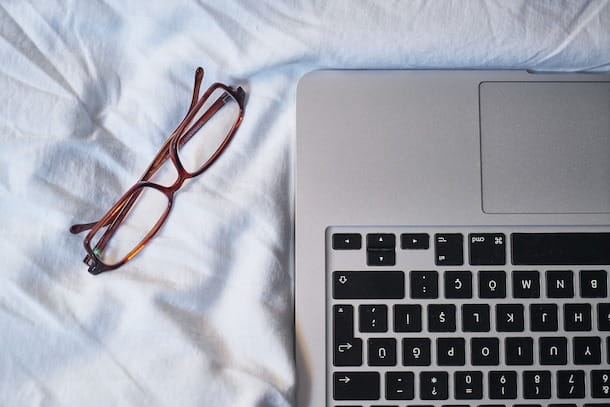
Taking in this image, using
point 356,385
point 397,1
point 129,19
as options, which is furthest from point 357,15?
point 356,385

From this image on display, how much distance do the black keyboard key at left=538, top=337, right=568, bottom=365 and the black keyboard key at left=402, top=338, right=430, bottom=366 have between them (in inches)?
3.5

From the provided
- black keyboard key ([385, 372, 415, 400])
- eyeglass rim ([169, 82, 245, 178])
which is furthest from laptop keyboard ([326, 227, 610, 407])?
eyeglass rim ([169, 82, 245, 178])

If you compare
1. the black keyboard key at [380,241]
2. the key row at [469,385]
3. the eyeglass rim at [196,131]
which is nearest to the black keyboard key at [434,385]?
the key row at [469,385]

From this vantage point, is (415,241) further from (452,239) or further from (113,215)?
(113,215)

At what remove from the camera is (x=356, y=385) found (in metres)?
0.53

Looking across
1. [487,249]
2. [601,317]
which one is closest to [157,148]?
[487,249]

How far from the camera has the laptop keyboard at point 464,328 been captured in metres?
0.53

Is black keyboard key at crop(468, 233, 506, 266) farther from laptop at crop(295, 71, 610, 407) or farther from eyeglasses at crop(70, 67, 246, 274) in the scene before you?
eyeglasses at crop(70, 67, 246, 274)

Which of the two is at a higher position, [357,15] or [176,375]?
[357,15]

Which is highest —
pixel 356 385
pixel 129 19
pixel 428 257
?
pixel 129 19

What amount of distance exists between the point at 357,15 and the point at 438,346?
0.27 m

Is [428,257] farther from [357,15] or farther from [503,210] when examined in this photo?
[357,15]

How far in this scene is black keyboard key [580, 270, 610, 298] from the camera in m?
0.53

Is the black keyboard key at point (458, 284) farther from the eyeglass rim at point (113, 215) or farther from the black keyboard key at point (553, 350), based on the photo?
the eyeglass rim at point (113, 215)
